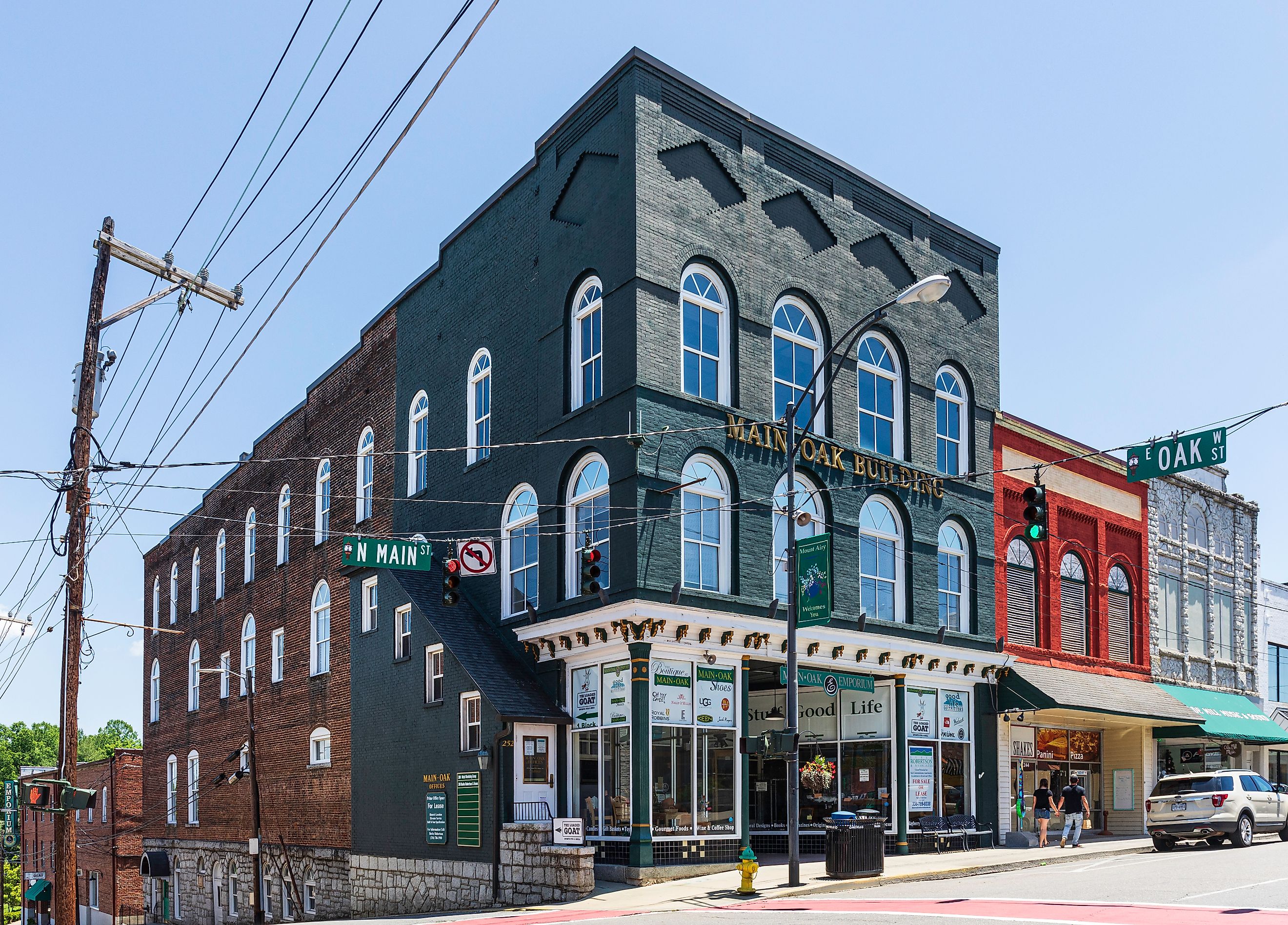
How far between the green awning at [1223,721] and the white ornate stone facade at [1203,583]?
502 mm

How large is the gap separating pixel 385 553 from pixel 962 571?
1497cm

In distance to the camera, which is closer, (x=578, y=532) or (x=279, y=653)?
(x=578, y=532)

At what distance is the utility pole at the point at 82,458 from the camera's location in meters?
19.9

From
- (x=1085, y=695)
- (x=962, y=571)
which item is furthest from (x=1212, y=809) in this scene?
(x=962, y=571)

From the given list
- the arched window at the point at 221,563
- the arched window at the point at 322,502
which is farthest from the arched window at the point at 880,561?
the arched window at the point at 221,563

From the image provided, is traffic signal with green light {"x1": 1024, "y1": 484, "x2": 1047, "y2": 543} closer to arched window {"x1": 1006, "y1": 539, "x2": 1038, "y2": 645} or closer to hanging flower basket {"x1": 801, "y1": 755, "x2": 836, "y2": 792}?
hanging flower basket {"x1": 801, "y1": 755, "x2": 836, "y2": 792}

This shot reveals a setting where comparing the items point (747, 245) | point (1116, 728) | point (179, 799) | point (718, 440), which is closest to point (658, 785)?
point (718, 440)

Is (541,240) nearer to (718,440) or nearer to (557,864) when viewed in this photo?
(718,440)

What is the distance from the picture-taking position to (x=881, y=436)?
28391mm

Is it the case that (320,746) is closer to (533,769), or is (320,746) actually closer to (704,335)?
(533,769)

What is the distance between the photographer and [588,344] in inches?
992

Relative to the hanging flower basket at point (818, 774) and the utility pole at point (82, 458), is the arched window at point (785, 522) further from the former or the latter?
the utility pole at point (82, 458)

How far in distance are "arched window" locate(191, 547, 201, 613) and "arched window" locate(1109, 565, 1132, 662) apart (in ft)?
110

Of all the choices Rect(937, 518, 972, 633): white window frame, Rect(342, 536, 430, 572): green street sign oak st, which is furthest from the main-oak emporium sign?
Rect(342, 536, 430, 572): green street sign oak st
